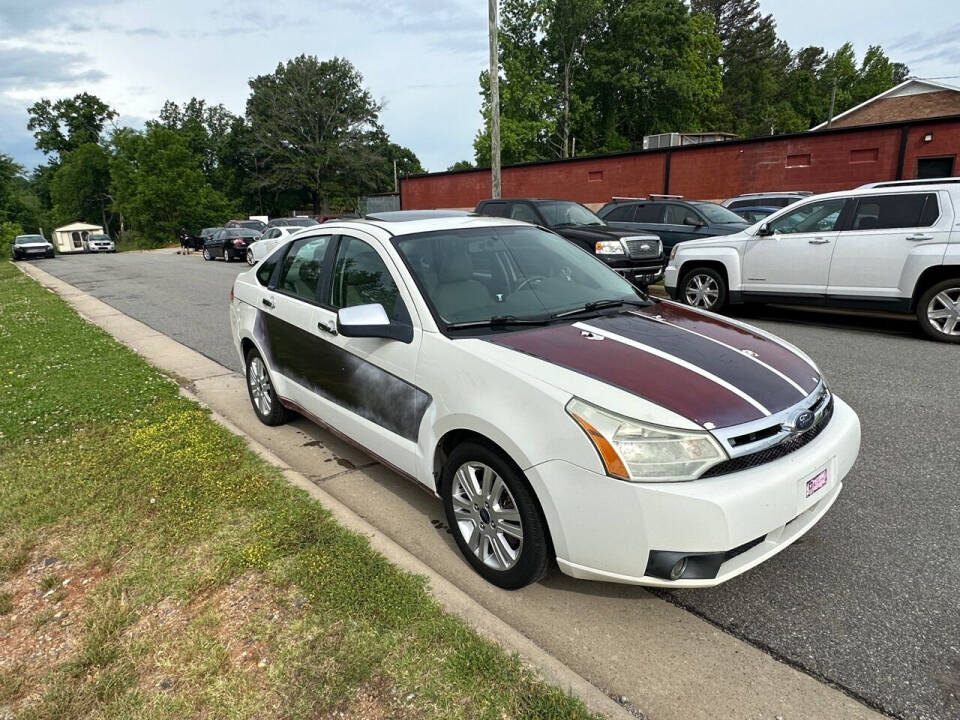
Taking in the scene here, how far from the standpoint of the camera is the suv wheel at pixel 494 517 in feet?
8.50

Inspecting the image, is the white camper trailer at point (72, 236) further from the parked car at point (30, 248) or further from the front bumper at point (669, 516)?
the front bumper at point (669, 516)

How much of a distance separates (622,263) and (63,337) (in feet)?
28.3

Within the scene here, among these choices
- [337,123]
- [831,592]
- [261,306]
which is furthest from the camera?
[337,123]

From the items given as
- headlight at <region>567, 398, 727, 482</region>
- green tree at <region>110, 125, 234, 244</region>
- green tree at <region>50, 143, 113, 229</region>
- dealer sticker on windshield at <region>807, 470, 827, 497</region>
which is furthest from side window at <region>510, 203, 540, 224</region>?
green tree at <region>50, 143, 113, 229</region>

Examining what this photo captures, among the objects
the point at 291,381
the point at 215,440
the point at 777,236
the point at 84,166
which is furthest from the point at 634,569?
the point at 84,166

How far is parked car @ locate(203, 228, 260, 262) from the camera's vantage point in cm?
2659

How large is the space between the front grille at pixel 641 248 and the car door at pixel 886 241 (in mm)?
3432

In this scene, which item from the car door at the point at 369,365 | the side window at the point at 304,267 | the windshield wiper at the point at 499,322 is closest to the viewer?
the windshield wiper at the point at 499,322

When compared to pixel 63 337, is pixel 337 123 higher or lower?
higher

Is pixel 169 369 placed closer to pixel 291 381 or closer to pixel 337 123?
pixel 291 381

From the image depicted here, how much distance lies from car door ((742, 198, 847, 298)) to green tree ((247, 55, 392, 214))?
62.3m

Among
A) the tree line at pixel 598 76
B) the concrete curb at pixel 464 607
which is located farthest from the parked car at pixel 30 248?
the concrete curb at pixel 464 607

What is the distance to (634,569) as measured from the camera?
7.82 feet

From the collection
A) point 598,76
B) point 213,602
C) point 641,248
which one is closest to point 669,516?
point 213,602
